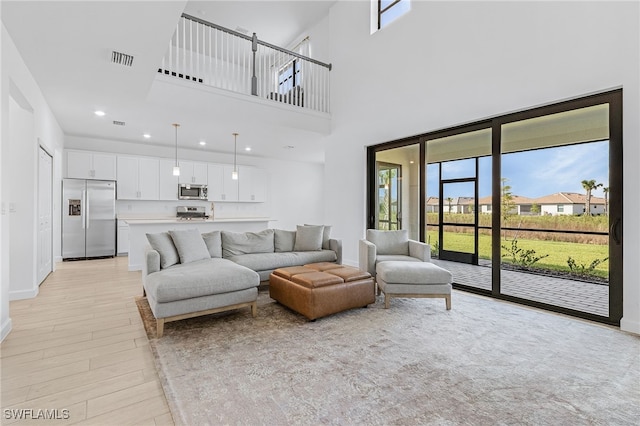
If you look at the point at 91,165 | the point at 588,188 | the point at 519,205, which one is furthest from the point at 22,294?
the point at 588,188

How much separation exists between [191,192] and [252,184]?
1618 mm

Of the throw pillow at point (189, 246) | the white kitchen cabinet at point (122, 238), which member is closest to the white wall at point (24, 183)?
the throw pillow at point (189, 246)

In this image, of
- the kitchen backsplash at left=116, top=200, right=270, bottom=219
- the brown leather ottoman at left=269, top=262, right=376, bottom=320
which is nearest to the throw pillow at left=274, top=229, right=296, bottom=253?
the brown leather ottoman at left=269, top=262, right=376, bottom=320

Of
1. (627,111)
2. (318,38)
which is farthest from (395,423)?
(318,38)

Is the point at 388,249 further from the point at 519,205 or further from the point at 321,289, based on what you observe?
the point at 519,205

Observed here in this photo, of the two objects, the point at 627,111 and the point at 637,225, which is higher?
the point at 627,111

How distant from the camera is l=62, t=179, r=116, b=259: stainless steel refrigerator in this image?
6.23 metres

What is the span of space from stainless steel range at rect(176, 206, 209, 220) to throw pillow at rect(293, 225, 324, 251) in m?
3.58

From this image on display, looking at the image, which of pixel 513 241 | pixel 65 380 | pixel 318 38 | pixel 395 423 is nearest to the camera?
pixel 395 423

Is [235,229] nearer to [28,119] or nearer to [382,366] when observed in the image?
[28,119]

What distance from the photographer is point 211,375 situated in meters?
1.99

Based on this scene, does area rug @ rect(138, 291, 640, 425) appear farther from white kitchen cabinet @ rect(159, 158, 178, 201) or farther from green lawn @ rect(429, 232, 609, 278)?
white kitchen cabinet @ rect(159, 158, 178, 201)

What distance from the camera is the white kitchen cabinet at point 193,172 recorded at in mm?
7535

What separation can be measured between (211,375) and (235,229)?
4588 millimetres
